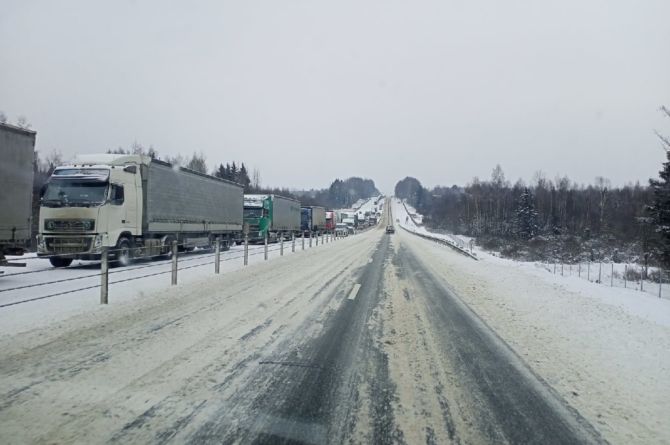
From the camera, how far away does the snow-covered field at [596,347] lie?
3855 millimetres

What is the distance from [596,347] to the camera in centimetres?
621

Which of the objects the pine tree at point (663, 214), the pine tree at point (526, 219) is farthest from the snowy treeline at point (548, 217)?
the pine tree at point (663, 214)

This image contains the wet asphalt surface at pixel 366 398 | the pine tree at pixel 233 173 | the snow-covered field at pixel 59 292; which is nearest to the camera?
the wet asphalt surface at pixel 366 398

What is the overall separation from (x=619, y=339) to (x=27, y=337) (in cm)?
926

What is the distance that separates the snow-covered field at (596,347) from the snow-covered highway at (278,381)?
0.40ft

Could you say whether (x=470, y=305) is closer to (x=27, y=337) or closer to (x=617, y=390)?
(x=617, y=390)

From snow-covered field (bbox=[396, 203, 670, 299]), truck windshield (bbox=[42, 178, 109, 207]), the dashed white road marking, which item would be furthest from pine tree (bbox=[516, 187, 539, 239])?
truck windshield (bbox=[42, 178, 109, 207])

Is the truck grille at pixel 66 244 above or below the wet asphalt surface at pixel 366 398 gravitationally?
above

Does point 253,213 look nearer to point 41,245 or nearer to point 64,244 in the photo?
point 64,244

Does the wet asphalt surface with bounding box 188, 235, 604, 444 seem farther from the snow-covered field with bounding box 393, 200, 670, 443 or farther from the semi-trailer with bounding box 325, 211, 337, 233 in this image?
the semi-trailer with bounding box 325, 211, 337, 233

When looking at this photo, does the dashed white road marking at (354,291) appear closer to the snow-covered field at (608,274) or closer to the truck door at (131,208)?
the truck door at (131,208)

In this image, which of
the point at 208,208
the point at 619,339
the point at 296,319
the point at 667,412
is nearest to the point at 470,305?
the point at 619,339

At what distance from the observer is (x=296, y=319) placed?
282 inches

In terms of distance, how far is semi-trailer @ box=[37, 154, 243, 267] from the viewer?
46.4 feet
